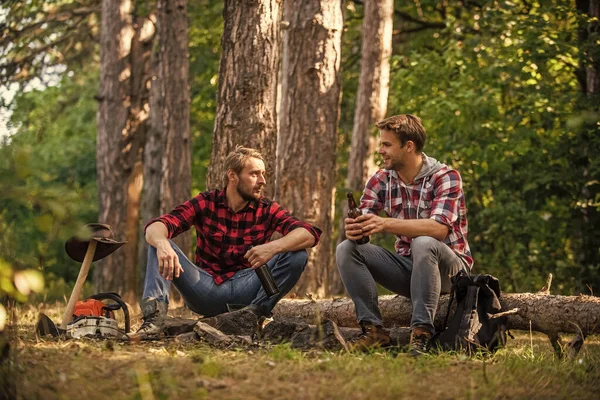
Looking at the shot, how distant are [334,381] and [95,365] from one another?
1.36 meters

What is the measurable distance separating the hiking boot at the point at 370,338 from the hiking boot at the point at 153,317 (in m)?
1.41

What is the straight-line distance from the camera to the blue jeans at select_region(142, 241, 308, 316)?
660 centimetres

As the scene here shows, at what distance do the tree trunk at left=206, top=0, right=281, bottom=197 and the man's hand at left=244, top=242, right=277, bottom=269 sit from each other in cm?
180

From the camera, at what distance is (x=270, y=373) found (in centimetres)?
499

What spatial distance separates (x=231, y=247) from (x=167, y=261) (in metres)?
0.74

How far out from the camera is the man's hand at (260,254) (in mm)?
6539

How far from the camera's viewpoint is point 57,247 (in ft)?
85.8

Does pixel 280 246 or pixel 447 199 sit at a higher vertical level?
pixel 447 199

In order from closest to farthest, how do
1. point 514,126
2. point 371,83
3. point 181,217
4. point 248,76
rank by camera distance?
point 181,217
point 248,76
point 514,126
point 371,83

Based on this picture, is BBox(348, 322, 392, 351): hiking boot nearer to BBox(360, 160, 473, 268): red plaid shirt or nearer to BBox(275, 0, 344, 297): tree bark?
BBox(360, 160, 473, 268): red plaid shirt

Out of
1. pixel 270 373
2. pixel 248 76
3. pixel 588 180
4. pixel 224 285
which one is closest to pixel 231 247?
pixel 224 285

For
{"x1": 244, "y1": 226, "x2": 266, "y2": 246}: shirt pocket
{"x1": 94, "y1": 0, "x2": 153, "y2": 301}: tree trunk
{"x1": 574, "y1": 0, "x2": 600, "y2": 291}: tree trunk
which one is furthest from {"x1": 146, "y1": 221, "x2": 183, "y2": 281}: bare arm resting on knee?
{"x1": 94, "y1": 0, "x2": 153, "y2": 301}: tree trunk

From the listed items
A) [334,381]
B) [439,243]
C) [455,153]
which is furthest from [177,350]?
[455,153]

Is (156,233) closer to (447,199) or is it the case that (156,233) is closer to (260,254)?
(260,254)
